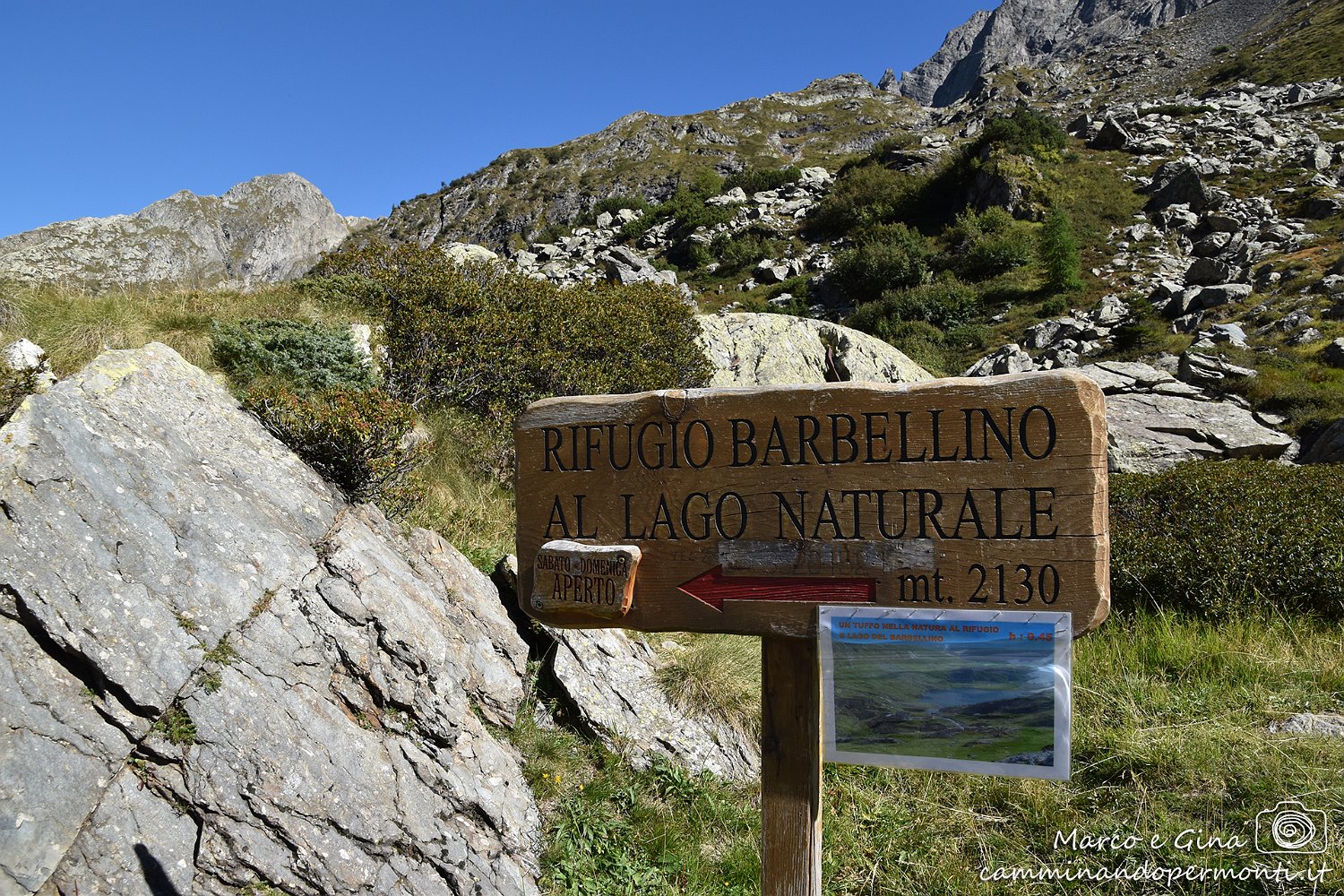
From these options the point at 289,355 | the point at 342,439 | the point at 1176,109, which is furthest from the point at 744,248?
the point at 342,439

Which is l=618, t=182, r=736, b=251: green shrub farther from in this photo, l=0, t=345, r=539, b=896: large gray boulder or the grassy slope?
l=0, t=345, r=539, b=896: large gray boulder

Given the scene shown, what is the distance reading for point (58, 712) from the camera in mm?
2479

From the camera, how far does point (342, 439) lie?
409 cm

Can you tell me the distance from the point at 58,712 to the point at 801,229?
32.3m

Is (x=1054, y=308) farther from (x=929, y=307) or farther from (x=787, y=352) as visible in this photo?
(x=787, y=352)

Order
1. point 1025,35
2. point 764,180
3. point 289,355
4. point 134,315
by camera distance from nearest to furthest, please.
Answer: point 289,355, point 134,315, point 764,180, point 1025,35

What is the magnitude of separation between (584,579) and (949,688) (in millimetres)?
916

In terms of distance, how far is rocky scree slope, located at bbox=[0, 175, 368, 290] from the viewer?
1761 cm

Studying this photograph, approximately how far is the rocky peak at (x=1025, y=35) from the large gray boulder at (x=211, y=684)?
105 meters

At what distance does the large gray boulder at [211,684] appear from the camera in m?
2.42

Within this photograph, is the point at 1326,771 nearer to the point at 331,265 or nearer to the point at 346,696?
the point at 346,696

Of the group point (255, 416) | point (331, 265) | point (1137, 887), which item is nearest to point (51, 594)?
point (255, 416)

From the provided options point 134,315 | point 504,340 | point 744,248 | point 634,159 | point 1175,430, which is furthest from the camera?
point 634,159

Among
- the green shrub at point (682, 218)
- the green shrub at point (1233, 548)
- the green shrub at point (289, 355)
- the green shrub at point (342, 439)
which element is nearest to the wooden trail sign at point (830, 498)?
the green shrub at point (342, 439)
